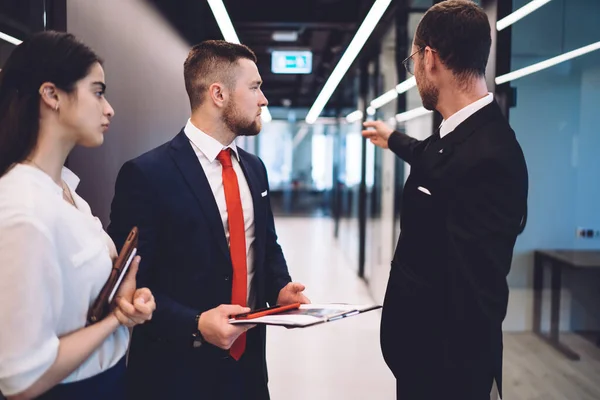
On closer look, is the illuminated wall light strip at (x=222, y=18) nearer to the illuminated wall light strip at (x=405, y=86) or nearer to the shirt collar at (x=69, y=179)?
the shirt collar at (x=69, y=179)

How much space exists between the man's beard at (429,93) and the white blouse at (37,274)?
46.4 inches

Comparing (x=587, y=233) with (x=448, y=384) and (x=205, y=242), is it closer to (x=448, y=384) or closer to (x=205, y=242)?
(x=448, y=384)

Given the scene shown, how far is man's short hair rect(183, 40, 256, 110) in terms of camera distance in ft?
6.38

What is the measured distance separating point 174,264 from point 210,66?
0.76 m

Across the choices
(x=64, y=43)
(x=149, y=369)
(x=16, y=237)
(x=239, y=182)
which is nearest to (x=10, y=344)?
(x=16, y=237)

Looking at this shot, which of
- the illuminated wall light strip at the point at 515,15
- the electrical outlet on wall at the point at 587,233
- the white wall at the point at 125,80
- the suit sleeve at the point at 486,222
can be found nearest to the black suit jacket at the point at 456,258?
→ the suit sleeve at the point at 486,222

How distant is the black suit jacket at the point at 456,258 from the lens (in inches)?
59.2

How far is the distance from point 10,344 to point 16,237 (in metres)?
0.21

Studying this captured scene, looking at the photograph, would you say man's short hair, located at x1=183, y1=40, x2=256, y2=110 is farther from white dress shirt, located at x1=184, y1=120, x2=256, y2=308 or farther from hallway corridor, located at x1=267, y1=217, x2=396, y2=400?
hallway corridor, located at x1=267, y1=217, x2=396, y2=400

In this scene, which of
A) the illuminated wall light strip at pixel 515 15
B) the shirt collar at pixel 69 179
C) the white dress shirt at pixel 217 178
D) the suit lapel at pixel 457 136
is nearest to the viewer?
the shirt collar at pixel 69 179

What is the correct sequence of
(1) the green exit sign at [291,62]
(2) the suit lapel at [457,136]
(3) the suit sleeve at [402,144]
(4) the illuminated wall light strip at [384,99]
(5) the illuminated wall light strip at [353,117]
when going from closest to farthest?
(2) the suit lapel at [457,136] → (3) the suit sleeve at [402,144] → (1) the green exit sign at [291,62] → (4) the illuminated wall light strip at [384,99] → (5) the illuminated wall light strip at [353,117]

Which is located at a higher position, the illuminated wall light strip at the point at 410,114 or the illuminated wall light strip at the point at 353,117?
the illuminated wall light strip at the point at 353,117

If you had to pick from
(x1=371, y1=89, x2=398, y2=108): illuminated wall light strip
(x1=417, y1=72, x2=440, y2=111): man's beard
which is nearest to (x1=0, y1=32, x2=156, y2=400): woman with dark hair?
(x1=417, y1=72, x2=440, y2=111): man's beard

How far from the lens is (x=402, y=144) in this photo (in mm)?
2293
